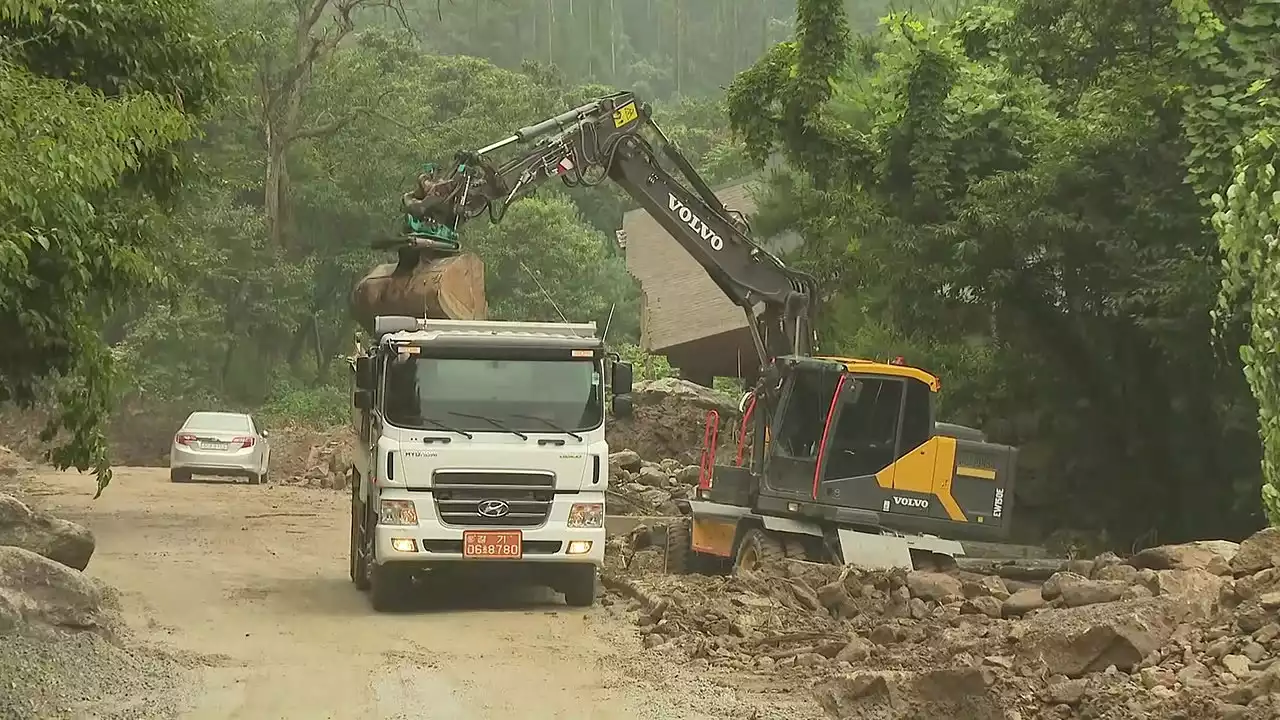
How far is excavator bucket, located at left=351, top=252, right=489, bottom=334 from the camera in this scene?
1659 cm

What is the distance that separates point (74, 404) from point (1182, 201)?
1289 cm

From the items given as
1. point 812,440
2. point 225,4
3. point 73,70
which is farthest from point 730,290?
point 225,4

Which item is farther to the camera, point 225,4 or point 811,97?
point 225,4

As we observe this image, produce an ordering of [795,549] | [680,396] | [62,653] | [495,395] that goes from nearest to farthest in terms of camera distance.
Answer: [62,653], [495,395], [795,549], [680,396]

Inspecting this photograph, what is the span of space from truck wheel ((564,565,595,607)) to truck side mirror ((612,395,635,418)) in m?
1.64

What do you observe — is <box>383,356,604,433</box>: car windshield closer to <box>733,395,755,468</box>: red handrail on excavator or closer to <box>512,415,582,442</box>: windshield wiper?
<box>512,415,582,442</box>: windshield wiper

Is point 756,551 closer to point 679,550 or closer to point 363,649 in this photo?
point 679,550

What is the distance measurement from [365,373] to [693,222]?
4550mm

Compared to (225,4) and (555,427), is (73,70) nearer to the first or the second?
(555,427)

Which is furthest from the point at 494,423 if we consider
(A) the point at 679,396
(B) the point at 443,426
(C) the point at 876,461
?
(A) the point at 679,396

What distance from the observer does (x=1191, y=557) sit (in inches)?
507

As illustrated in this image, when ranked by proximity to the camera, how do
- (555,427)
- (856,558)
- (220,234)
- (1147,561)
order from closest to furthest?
(1147,561) < (555,427) < (856,558) < (220,234)

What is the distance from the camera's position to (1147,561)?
45.3 feet

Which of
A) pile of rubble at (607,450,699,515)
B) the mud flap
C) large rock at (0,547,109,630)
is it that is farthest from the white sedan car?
large rock at (0,547,109,630)
